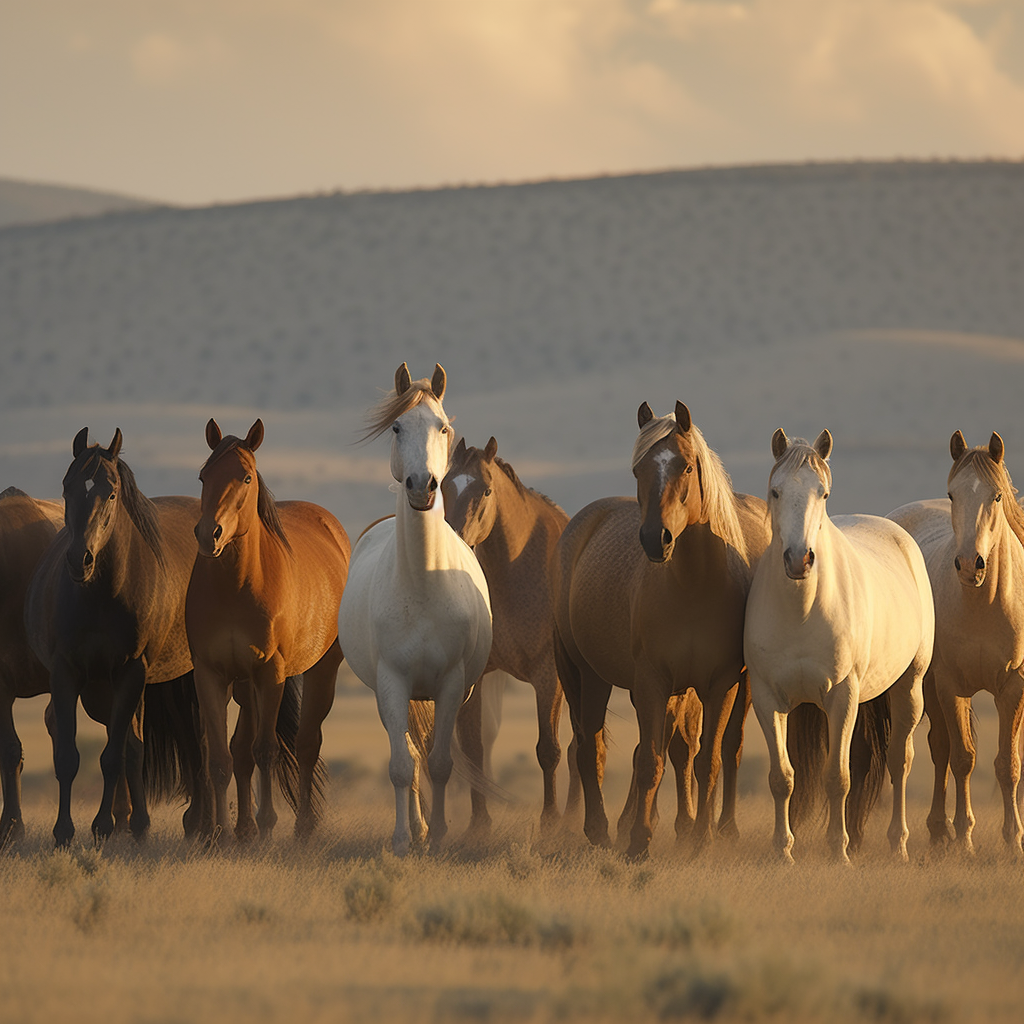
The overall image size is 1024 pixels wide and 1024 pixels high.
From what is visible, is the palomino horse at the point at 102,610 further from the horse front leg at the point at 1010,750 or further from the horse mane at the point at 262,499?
the horse front leg at the point at 1010,750

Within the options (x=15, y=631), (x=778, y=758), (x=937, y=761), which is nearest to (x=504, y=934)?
(x=778, y=758)

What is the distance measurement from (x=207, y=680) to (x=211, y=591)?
0.56m

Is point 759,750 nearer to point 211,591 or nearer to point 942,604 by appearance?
point 942,604

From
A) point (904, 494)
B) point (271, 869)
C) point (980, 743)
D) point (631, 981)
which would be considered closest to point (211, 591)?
point (271, 869)

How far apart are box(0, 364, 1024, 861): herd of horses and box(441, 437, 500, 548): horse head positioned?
0.06ft

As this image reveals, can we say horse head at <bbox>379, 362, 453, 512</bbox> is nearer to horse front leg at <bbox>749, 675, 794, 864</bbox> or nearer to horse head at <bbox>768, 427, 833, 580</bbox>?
horse head at <bbox>768, 427, 833, 580</bbox>

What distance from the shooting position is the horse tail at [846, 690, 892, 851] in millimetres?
9586

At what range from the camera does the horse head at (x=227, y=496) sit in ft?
26.7

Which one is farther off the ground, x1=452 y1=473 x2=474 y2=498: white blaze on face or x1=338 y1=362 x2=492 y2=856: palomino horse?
x1=452 y1=473 x2=474 y2=498: white blaze on face

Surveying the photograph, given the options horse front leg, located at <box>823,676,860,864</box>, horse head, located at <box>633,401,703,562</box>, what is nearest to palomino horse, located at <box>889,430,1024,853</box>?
horse front leg, located at <box>823,676,860,864</box>

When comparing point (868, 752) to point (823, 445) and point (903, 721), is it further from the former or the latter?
point (823, 445)

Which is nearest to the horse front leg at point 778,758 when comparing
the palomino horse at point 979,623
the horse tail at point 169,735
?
the palomino horse at point 979,623

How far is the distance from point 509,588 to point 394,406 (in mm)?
2568

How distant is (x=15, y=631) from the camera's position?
9.34m
